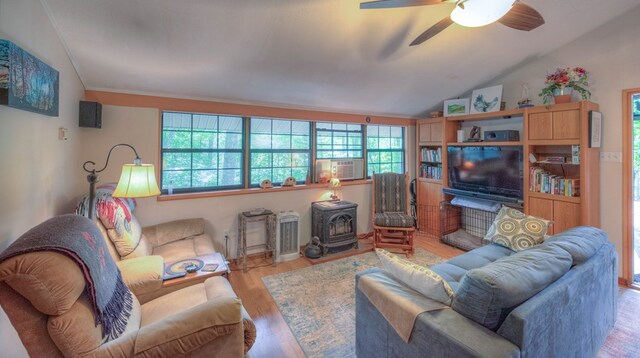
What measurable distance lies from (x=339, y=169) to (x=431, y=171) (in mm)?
1655

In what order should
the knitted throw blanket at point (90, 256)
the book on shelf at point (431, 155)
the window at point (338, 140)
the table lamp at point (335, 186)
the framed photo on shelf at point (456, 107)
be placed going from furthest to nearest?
1. the book on shelf at point (431, 155)
2. the window at point (338, 140)
3. the framed photo on shelf at point (456, 107)
4. the table lamp at point (335, 186)
5. the knitted throw blanket at point (90, 256)

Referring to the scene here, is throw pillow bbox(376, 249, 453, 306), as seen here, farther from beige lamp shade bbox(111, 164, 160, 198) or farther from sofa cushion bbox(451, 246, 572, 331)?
beige lamp shade bbox(111, 164, 160, 198)

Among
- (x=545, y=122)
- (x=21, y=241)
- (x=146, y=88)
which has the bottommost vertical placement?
(x=21, y=241)

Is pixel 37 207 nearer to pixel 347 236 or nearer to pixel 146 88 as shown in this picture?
pixel 146 88

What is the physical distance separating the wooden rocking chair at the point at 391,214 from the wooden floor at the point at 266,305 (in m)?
0.46

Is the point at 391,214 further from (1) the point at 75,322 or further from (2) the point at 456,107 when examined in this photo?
(1) the point at 75,322

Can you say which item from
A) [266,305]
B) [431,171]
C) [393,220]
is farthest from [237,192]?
[431,171]

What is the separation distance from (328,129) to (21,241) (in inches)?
144

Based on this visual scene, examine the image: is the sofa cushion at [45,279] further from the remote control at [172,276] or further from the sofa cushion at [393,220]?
the sofa cushion at [393,220]

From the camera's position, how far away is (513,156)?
359 centimetres

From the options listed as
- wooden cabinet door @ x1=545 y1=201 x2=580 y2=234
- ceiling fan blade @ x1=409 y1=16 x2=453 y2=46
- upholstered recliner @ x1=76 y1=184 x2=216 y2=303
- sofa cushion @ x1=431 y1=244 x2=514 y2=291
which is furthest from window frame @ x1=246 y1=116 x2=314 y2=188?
wooden cabinet door @ x1=545 y1=201 x2=580 y2=234

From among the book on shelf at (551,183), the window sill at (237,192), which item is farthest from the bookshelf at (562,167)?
the window sill at (237,192)

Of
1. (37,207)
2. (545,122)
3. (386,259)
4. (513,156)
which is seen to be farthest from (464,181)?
(37,207)

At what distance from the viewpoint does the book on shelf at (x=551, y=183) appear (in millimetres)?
3043
